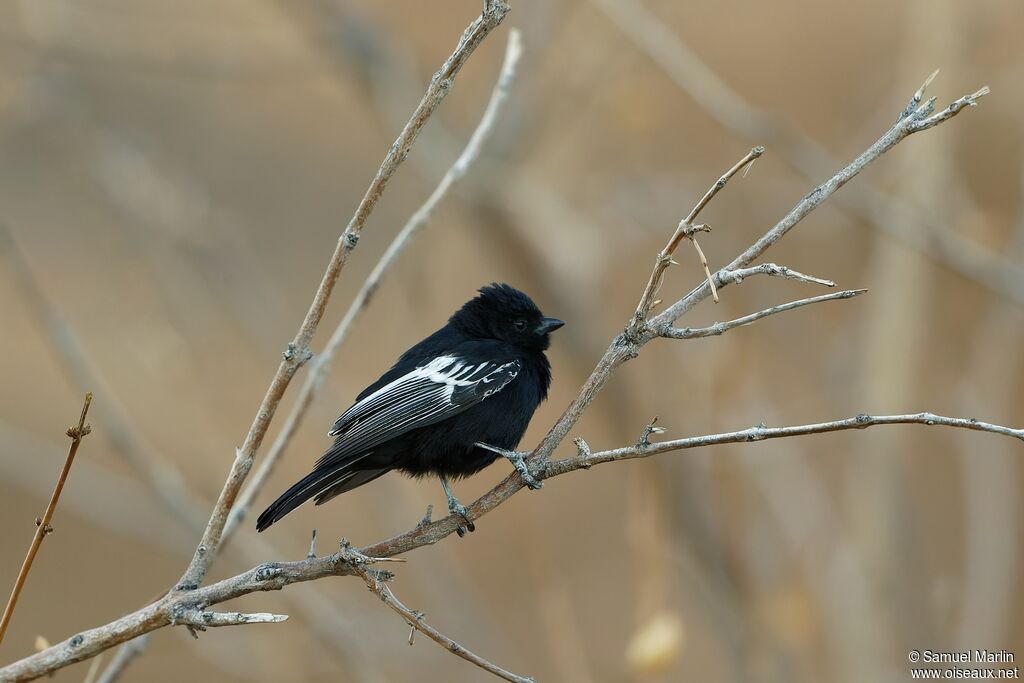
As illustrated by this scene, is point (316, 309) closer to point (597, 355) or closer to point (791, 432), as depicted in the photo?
point (791, 432)

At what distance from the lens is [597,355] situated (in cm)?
652

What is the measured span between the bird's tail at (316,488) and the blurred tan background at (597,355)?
121cm

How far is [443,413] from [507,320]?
0.90 metres

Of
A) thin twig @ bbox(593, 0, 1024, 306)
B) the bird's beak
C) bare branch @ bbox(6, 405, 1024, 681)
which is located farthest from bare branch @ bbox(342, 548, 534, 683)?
thin twig @ bbox(593, 0, 1024, 306)

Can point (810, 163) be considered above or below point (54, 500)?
above

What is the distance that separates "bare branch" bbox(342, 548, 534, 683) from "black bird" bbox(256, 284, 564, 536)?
853 mm

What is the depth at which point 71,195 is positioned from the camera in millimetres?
13188

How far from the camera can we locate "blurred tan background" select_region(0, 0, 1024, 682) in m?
6.33

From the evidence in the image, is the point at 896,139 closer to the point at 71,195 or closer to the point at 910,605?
the point at 910,605

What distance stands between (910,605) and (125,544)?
811 cm

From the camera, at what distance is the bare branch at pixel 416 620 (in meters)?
2.48

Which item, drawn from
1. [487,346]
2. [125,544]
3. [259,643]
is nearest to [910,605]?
[487,346]

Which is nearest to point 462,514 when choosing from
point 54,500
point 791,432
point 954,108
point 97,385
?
point 791,432

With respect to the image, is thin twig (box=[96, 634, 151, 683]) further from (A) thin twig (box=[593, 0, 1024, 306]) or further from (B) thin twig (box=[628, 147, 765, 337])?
(A) thin twig (box=[593, 0, 1024, 306])
